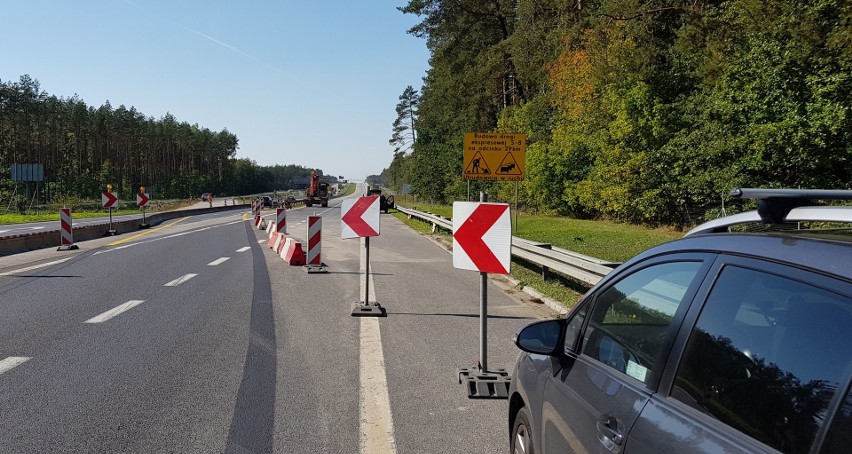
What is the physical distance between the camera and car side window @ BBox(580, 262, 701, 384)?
7.13 ft

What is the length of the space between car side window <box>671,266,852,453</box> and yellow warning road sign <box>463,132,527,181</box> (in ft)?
55.9

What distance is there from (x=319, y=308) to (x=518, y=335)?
23.4ft

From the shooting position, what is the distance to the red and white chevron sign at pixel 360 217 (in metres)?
9.65

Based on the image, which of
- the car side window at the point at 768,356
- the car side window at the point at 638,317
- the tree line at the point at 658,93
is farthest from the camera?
the tree line at the point at 658,93

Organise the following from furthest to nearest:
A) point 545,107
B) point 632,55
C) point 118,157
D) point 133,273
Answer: point 118,157, point 545,107, point 632,55, point 133,273

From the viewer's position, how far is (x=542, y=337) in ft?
9.59

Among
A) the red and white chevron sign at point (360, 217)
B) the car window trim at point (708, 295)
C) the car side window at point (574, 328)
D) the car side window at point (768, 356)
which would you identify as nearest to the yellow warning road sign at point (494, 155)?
the red and white chevron sign at point (360, 217)

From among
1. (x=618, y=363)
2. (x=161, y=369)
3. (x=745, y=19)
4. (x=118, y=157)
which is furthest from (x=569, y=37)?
(x=118, y=157)

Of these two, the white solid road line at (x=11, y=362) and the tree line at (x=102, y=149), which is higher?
the tree line at (x=102, y=149)

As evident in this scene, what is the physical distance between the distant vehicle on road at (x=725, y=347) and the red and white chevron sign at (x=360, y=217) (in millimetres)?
7063

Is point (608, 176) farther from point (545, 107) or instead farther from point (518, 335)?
point (518, 335)

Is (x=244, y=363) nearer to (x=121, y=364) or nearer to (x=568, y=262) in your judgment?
(x=121, y=364)

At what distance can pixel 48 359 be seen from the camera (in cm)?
633

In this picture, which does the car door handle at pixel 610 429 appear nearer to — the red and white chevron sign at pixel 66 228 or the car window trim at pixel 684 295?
the car window trim at pixel 684 295
